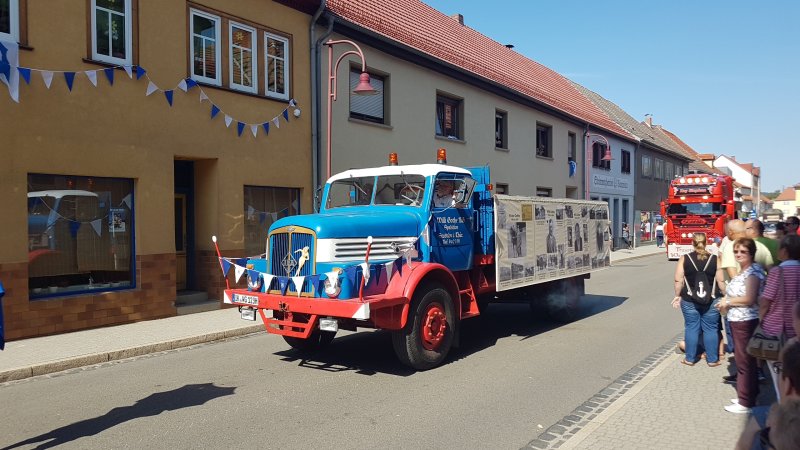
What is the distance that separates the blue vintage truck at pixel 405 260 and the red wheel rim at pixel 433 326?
0.01 m

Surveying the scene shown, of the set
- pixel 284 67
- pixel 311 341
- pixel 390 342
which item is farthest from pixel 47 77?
pixel 390 342

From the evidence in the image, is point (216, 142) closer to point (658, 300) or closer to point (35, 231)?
point (35, 231)

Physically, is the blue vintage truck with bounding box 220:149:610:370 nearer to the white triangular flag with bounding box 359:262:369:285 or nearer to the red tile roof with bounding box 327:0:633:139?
the white triangular flag with bounding box 359:262:369:285

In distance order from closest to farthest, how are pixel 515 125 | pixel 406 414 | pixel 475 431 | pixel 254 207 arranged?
pixel 475 431
pixel 406 414
pixel 254 207
pixel 515 125

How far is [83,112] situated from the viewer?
9.21m

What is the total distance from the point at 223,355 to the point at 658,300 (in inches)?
356

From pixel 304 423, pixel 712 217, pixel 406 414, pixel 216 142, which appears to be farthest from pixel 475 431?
pixel 712 217

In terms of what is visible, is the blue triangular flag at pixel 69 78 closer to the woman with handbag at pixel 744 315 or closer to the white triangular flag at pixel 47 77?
the white triangular flag at pixel 47 77

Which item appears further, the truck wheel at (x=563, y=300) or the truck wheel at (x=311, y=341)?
the truck wheel at (x=563, y=300)

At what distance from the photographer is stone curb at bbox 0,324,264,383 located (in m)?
6.76

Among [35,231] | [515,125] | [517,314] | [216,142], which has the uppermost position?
[515,125]

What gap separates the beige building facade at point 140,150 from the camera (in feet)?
28.5

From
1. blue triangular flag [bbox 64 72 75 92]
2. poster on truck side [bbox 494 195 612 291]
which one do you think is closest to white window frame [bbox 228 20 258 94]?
blue triangular flag [bbox 64 72 75 92]

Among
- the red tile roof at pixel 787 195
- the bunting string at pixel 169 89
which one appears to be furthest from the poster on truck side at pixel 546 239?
the red tile roof at pixel 787 195
